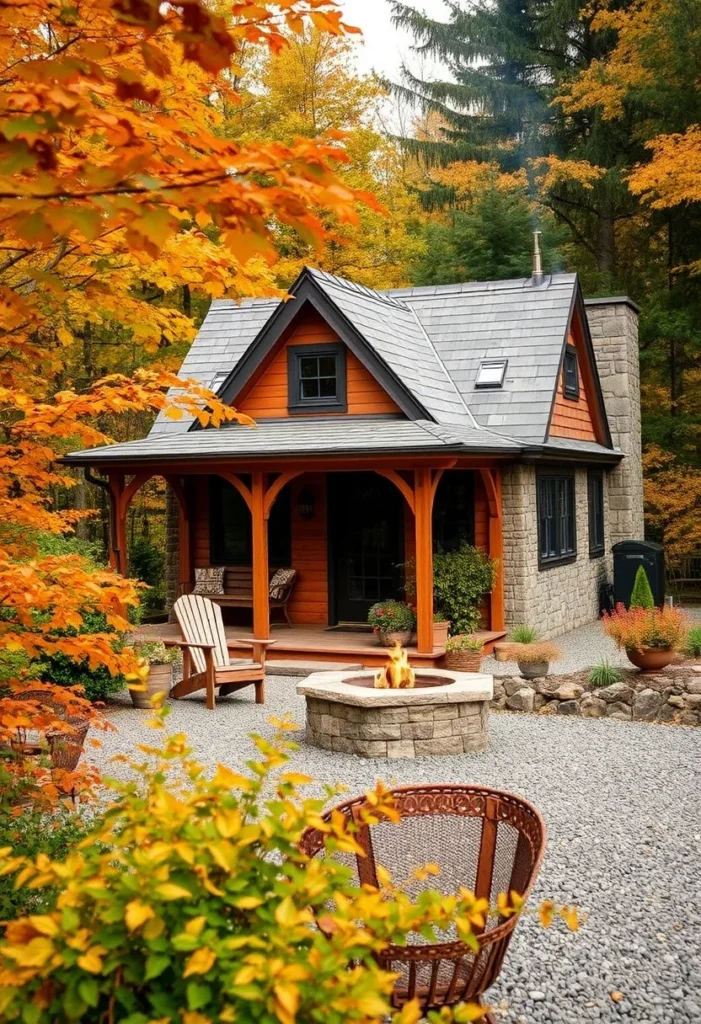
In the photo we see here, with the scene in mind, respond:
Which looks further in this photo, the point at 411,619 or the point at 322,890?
the point at 411,619

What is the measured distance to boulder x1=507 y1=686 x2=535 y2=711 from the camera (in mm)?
9844

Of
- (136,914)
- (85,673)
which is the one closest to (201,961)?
(136,914)

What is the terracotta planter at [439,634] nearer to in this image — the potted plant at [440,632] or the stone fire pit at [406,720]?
the potted plant at [440,632]

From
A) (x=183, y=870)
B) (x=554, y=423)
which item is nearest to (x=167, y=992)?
(x=183, y=870)

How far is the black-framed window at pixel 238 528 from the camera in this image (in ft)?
48.6

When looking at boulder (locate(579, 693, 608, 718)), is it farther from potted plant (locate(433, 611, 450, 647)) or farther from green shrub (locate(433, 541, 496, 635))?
green shrub (locate(433, 541, 496, 635))

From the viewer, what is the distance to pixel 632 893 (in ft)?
17.2

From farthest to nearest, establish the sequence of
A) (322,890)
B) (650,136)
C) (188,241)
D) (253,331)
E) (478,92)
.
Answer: (478,92), (650,136), (253,331), (188,241), (322,890)

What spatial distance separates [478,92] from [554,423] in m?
13.8

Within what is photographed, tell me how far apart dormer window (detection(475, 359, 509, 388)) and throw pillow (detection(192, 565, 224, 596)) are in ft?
15.8

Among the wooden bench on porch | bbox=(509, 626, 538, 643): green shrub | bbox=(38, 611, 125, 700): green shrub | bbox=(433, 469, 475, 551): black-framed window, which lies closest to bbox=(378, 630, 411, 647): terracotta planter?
bbox=(509, 626, 538, 643): green shrub

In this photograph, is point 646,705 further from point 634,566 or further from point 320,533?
point 634,566

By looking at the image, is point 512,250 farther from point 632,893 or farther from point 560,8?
point 632,893

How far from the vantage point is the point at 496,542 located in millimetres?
13320
